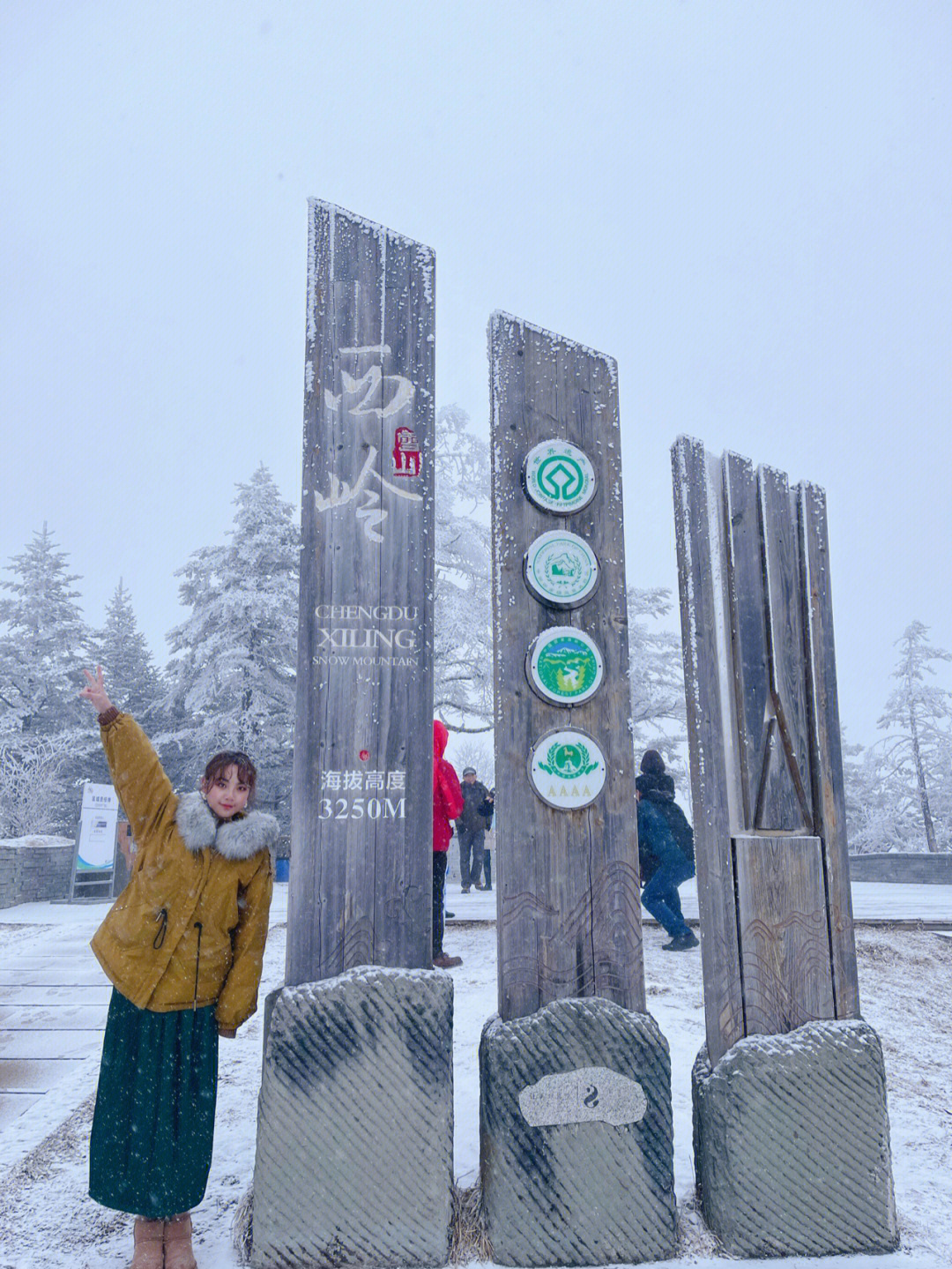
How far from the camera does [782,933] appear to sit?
10.8 ft

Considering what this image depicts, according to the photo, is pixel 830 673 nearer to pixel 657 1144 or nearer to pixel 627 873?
pixel 627 873

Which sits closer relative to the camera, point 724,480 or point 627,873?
point 627,873

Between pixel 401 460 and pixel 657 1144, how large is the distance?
2871 millimetres

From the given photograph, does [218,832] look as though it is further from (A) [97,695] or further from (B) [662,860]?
(B) [662,860]

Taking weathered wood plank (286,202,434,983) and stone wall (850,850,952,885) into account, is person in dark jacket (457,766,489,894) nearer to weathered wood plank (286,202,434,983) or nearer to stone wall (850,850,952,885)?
stone wall (850,850,952,885)

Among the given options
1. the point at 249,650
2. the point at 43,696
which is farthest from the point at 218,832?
the point at 43,696

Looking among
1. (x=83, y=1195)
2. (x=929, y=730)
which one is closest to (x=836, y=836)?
(x=83, y=1195)

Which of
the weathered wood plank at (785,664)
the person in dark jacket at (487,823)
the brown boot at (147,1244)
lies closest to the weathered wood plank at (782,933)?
the weathered wood plank at (785,664)

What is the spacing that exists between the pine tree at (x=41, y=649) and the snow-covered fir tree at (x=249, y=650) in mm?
5100

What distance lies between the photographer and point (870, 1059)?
3.11 metres

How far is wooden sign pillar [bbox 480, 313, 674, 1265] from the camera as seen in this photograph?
2.90m

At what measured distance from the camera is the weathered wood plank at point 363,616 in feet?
10.3

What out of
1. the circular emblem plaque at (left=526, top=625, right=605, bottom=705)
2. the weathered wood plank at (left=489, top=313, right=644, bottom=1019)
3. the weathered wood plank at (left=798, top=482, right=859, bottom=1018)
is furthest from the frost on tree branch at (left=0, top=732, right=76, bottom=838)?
the weathered wood plank at (left=798, top=482, right=859, bottom=1018)

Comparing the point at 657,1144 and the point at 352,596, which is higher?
the point at 352,596
